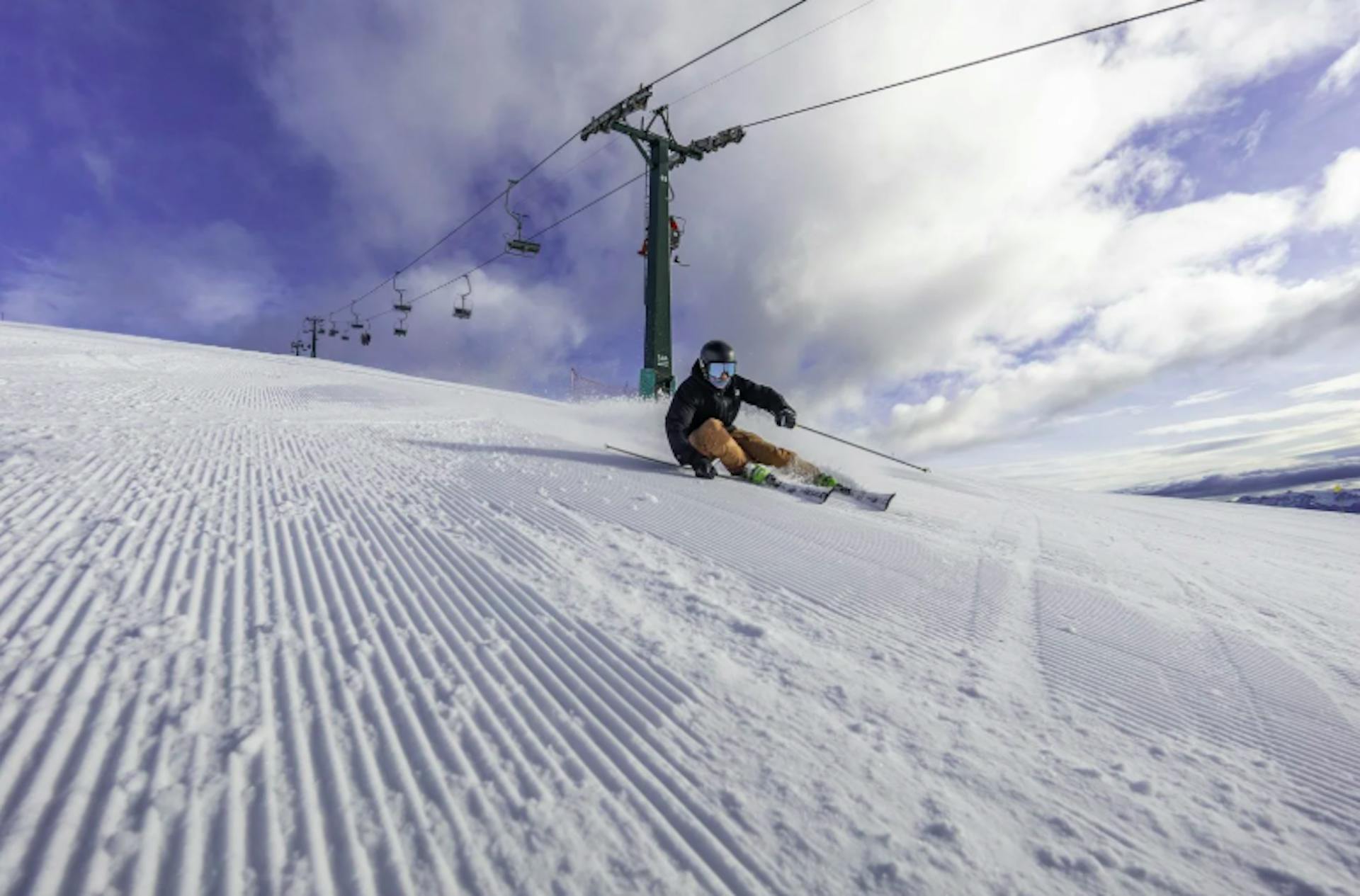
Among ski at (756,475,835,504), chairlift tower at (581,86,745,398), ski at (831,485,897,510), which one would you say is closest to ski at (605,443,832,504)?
ski at (756,475,835,504)

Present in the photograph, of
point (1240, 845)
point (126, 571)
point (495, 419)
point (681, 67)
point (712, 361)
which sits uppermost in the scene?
point (681, 67)

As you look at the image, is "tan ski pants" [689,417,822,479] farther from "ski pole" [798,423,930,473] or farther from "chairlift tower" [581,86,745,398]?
"chairlift tower" [581,86,745,398]

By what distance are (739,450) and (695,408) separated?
60 cm

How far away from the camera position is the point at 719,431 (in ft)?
18.4

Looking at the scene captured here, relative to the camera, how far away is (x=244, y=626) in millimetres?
1921

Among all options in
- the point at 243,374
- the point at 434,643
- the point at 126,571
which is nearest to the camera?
the point at 434,643

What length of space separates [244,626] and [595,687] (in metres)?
1.16

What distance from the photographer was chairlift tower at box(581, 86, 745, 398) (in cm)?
1609

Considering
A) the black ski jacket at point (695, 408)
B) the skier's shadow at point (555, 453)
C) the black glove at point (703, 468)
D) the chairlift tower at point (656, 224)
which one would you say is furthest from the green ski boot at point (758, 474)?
the chairlift tower at point (656, 224)

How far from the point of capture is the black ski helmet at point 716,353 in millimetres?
5887

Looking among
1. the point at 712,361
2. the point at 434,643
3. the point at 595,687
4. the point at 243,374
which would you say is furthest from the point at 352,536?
the point at 243,374

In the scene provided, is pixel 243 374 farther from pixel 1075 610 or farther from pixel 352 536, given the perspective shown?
pixel 1075 610

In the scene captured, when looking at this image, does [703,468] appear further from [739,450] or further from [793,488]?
[793,488]

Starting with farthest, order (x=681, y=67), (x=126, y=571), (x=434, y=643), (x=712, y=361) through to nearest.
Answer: (x=681, y=67)
(x=712, y=361)
(x=126, y=571)
(x=434, y=643)
